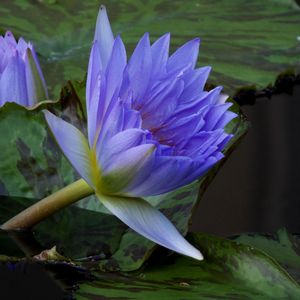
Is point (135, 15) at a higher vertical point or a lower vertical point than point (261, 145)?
higher

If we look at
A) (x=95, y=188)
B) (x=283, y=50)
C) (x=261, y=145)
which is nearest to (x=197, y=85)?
(x=95, y=188)

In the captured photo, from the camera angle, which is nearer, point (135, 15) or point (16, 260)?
point (16, 260)

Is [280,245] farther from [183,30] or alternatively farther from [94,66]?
[183,30]

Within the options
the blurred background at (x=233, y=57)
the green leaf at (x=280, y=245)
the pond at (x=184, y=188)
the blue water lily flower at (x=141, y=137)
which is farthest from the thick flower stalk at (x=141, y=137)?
the blurred background at (x=233, y=57)

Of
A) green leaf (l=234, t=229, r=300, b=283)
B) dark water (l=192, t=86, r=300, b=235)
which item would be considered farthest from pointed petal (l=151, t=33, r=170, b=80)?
dark water (l=192, t=86, r=300, b=235)

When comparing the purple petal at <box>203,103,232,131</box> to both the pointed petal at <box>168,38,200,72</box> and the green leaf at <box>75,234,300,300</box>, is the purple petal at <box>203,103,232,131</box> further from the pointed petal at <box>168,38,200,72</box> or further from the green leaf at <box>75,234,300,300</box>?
the green leaf at <box>75,234,300,300</box>

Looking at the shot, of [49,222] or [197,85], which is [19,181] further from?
[197,85]

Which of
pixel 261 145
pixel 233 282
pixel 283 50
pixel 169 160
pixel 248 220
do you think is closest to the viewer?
pixel 169 160

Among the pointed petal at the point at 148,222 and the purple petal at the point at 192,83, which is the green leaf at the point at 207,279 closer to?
the pointed petal at the point at 148,222
